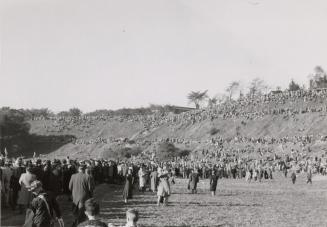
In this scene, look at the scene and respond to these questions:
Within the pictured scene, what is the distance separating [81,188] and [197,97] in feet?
447

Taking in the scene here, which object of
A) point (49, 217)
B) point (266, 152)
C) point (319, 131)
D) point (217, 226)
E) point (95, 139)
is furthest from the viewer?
point (95, 139)

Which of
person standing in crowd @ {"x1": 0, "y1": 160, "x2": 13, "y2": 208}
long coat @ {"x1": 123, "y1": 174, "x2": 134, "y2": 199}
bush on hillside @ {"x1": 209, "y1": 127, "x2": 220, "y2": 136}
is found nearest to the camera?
person standing in crowd @ {"x1": 0, "y1": 160, "x2": 13, "y2": 208}

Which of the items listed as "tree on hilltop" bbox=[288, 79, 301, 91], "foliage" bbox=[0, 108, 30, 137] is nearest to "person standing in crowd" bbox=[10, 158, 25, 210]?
"foliage" bbox=[0, 108, 30, 137]

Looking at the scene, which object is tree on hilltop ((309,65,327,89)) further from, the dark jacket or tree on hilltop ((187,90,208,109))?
the dark jacket

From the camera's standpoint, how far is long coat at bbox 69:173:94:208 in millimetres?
13438

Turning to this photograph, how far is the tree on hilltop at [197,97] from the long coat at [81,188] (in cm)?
13385

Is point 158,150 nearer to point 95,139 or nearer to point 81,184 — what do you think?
point 95,139

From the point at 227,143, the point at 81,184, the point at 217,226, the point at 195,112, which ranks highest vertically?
the point at 195,112

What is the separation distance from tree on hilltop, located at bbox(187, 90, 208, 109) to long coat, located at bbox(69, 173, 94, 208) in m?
134

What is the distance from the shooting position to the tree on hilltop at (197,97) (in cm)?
14812

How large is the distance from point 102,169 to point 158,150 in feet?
173

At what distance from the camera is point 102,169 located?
3406 cm

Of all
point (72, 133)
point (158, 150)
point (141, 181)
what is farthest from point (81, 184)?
point (72, 133)

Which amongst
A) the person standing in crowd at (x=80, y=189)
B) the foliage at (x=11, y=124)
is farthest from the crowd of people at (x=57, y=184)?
the foliage at (x=11, y=124)
